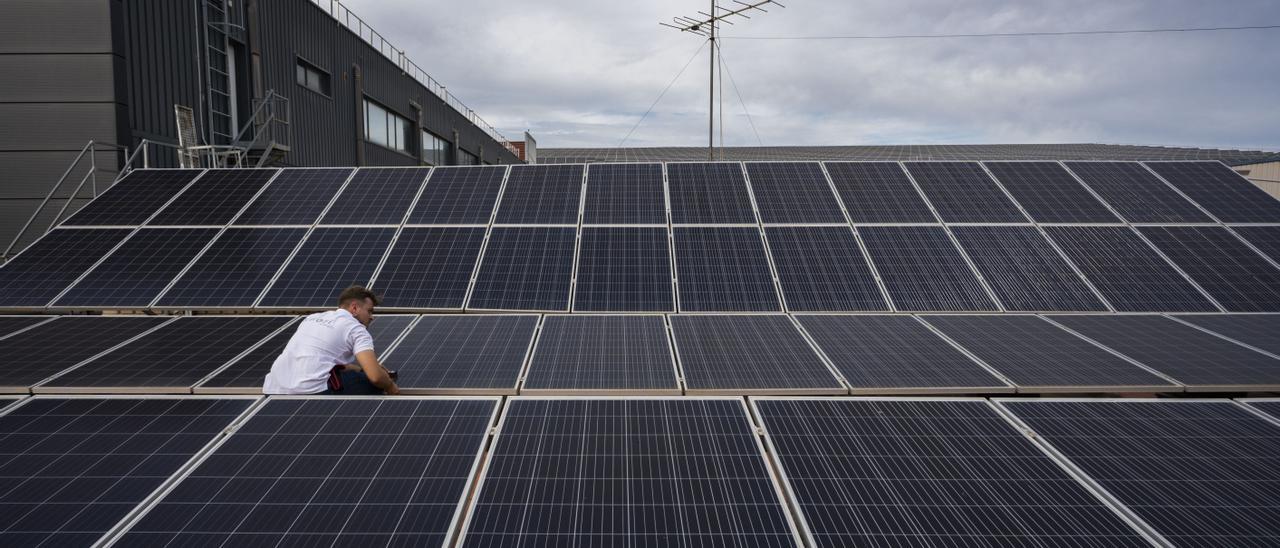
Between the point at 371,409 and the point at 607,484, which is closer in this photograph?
the point at 607,484

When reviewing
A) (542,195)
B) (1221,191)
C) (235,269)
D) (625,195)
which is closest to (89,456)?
(235,269)

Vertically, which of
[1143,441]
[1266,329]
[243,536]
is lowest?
[243,536]

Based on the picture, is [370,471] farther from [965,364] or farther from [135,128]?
[135,128]

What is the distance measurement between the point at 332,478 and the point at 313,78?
23568 millimetres

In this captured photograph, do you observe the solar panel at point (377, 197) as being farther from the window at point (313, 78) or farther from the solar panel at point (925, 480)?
the window at point (313, 78)

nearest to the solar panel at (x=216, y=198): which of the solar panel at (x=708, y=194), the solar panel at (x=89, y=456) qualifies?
the solar panel at (x=89, y=456)

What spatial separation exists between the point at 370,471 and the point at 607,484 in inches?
65.9

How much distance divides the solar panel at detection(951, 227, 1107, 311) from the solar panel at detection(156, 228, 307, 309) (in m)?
9.97

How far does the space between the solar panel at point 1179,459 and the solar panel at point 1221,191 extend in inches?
250

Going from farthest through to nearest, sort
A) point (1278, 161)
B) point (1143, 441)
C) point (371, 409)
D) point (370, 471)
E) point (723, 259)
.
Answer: point (1278, 161)
point (723, 259)
point (371, 409)
point (1143, 441)
point (370, 471)

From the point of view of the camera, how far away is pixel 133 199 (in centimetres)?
938

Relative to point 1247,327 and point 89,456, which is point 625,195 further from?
point 1247,327

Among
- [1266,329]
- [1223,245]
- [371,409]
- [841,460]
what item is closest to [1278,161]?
[1223,245]

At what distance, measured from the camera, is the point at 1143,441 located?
4.36 meters
